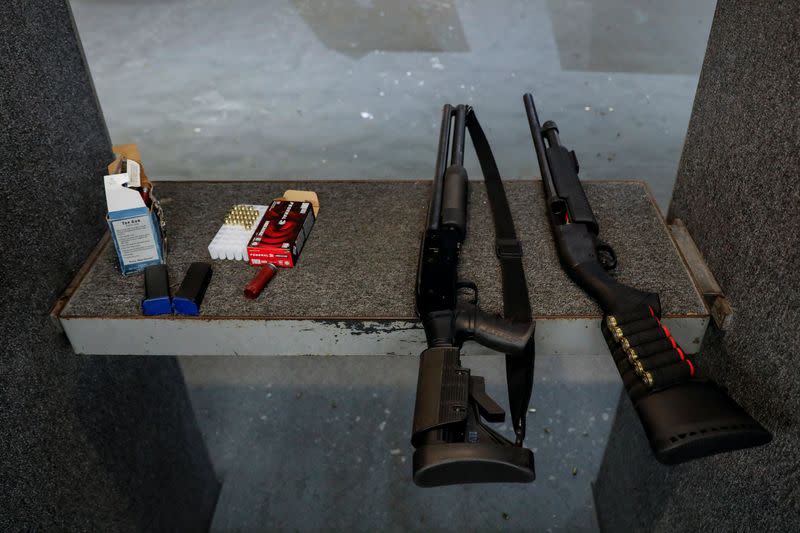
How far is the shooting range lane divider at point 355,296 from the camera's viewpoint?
3.11 feet

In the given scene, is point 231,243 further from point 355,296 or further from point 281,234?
point 355,296

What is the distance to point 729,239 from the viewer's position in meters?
0.94

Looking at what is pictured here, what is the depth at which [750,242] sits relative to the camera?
2.86ft

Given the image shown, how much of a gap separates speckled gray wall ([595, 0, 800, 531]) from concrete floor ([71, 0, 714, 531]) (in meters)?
0.64

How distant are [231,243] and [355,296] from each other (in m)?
0.25

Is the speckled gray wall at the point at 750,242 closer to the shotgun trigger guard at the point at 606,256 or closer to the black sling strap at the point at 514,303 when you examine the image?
the shotgun trigger guard at the point at 606,256

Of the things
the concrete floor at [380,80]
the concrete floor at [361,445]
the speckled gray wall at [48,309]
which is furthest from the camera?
the concrete floor at [380,80]

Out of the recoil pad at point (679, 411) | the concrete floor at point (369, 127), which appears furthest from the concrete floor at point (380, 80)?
the recoil pad at point (679, 411)

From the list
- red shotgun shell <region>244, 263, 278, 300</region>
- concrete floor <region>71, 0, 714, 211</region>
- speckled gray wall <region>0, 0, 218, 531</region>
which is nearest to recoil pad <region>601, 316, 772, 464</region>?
red shotgun shell <region>244, 263, 278, 300</region>

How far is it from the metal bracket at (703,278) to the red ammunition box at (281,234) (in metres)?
0.64

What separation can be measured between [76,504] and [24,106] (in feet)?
2.04

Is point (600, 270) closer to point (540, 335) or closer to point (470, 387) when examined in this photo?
point (540, 335)

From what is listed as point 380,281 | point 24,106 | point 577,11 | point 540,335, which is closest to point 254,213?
point 380,281

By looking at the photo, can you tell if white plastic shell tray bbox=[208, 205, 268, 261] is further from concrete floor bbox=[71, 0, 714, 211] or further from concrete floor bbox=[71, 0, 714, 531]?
concrete floor bbox=[71, 0, 714, 211]
